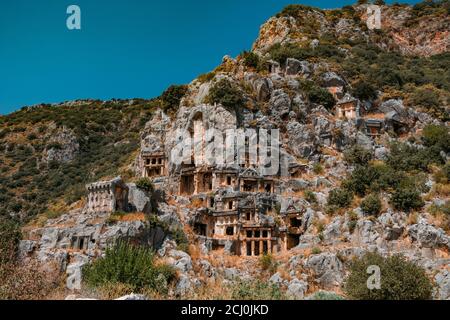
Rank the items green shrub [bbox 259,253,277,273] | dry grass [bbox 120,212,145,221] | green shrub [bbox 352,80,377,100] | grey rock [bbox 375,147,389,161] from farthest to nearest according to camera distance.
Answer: green shrub [bbox 352,80,377,100] → grey rock [bbox 375,147,389,161] → dry grass [bbox 120,212,145,221] → green shrub [bbox 259,253,277,273]

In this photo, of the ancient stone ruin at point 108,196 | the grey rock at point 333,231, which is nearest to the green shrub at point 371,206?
the grey rock at point 333,231

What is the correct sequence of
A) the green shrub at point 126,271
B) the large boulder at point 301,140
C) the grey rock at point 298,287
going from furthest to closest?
the large boulder at point 301,140
the grey rock at point 298,287
the green shrub at point 126,271

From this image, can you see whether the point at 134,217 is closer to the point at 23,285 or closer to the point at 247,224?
the point at 247,224

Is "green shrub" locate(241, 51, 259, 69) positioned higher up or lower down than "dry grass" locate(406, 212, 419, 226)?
higher up

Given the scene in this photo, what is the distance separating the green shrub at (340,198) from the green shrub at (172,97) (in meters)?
28.8

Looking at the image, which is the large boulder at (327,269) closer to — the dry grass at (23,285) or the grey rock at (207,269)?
the grey rock at (207,269)

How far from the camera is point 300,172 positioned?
53.6m

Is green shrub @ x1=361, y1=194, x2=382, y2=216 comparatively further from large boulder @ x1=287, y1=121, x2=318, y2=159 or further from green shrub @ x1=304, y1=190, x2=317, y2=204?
large boulder @ x1=287, y1=121, x2=318, y2=159

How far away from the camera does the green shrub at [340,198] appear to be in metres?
46.7

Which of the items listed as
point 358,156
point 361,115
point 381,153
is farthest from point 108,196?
point 361,115

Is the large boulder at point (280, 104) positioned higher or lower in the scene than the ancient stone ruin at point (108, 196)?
higher

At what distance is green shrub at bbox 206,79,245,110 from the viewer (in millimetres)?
56375

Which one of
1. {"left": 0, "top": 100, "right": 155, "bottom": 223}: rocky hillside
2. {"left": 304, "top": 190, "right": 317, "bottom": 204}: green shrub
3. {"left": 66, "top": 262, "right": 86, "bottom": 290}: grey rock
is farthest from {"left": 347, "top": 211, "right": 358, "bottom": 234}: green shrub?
{"left": 0, "top": 100, "right": 155, "bottom": 223}: rocky hillside

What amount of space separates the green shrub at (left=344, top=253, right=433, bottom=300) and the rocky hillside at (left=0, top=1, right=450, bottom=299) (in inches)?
28.2
